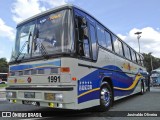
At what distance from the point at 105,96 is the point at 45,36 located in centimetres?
312

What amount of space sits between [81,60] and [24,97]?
2098mm

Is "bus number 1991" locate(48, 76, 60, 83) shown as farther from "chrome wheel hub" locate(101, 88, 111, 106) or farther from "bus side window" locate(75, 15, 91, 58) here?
"chrome wheel hub" locate(101, 88, 111, 106)

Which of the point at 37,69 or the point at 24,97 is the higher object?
the point at 37,69

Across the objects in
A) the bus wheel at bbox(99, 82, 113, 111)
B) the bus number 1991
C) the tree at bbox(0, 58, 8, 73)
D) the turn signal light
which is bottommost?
the bus wheel at bbox(99, 82, 113, 111)

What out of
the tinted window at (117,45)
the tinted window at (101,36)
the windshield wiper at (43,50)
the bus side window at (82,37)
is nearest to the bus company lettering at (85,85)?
the bus side window at (82,37)

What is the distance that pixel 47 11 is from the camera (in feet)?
25.9

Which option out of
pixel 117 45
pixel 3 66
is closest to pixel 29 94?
pixel 117 45

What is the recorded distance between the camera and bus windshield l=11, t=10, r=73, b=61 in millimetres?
7018

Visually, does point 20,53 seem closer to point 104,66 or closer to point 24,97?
point 24,97

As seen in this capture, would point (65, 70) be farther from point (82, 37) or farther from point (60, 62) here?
point (82, 37)

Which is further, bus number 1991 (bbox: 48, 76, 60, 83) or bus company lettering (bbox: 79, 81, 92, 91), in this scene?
bus company lettering (bbox: 79, 81, 92, 91)

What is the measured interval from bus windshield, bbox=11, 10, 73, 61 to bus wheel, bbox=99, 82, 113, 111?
8.11ft

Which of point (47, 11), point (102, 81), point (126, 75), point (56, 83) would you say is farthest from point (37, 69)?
point (126, 75)

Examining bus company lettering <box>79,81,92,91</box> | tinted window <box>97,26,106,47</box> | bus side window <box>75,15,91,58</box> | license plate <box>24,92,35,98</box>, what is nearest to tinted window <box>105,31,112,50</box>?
tinted window <box>97,26,106,47</box>
